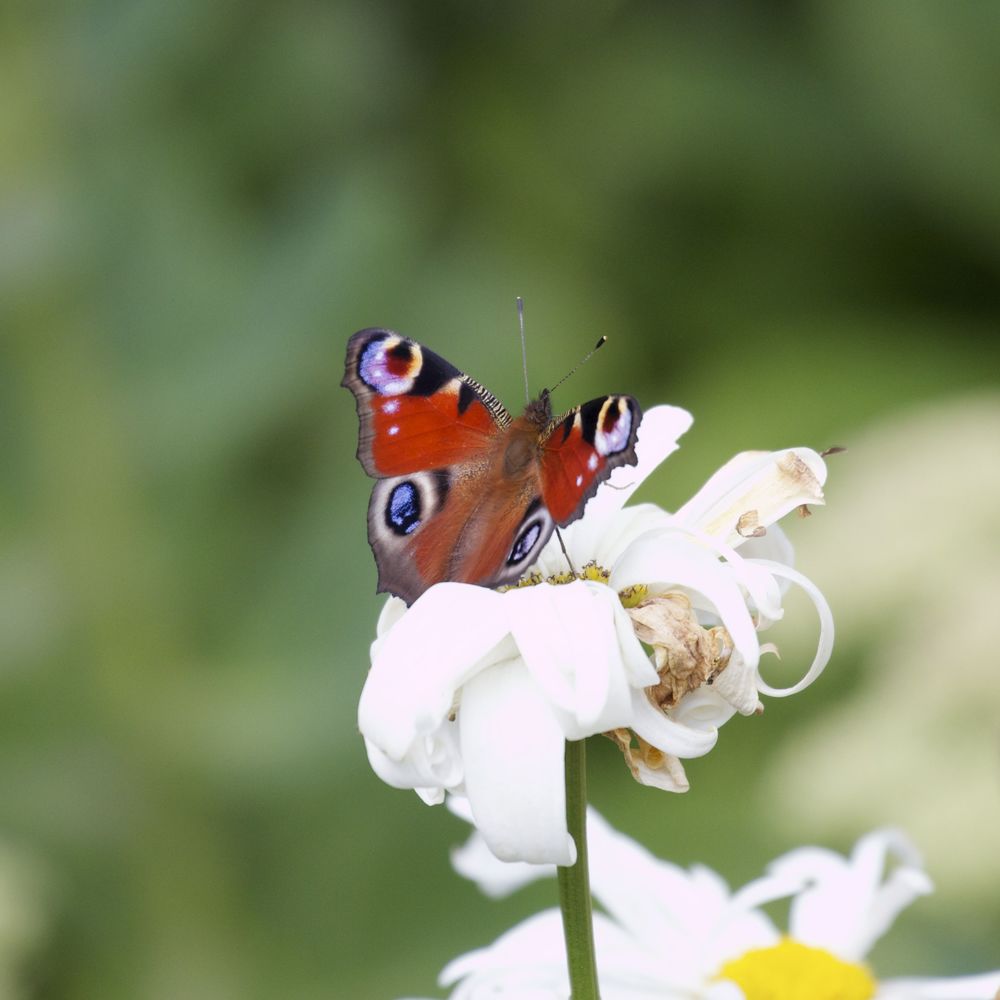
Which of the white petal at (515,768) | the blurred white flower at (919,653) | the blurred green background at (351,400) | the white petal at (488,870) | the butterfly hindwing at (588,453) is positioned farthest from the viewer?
the blurred green background at (351,400)

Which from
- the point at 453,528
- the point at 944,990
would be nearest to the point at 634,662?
the point at 453,528

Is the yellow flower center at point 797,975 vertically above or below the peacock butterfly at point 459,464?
below

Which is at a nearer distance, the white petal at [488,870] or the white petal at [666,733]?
the white petal at [666,733]

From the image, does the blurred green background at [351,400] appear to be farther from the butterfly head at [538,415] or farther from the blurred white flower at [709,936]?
the butterfly head at [538,415]

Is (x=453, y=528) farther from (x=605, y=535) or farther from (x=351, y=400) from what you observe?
(x=351, y=400)

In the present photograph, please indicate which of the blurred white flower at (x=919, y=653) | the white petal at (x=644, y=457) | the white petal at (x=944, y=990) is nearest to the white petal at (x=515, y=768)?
the white petal at (x=644, y=457)

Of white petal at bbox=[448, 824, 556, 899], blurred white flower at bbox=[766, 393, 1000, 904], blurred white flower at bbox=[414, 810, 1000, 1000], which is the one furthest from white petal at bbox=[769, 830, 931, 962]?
blurred white flower at bbox=[766, 393, 1000, 904]

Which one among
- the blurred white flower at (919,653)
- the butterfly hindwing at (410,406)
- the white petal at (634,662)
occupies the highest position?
the blurred white flower at (919,653)
